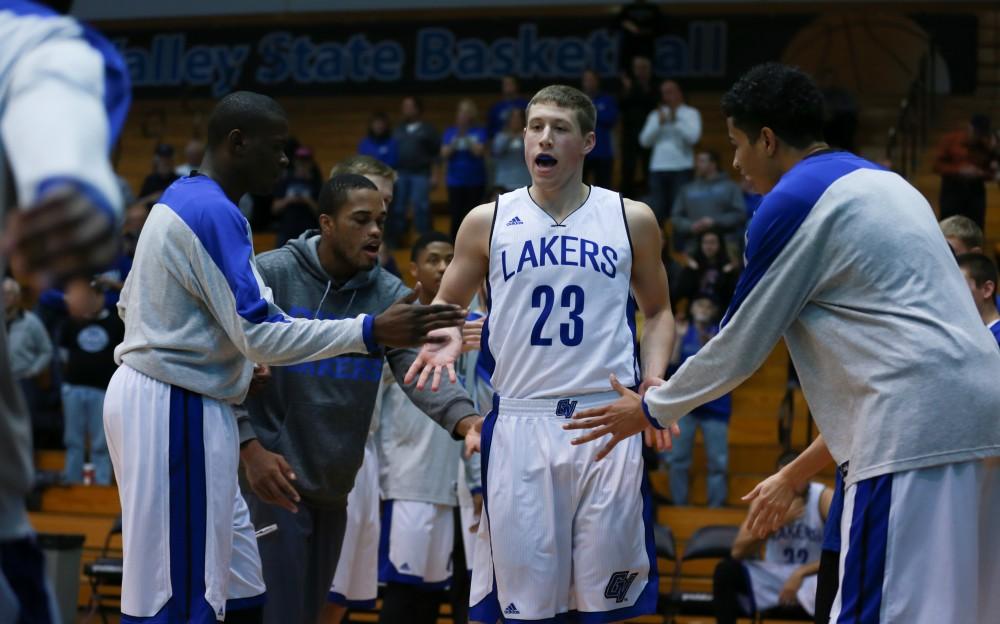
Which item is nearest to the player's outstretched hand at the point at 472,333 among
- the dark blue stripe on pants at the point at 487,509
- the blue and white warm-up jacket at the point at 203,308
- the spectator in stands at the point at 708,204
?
the dark blue stripe on pants at the point at 487,509

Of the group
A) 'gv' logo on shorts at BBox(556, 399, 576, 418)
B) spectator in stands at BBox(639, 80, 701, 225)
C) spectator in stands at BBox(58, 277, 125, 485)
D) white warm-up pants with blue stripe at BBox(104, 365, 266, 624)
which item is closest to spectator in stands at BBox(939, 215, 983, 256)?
'gv' logo on shorts at BBox(556, 399, 576, 418)

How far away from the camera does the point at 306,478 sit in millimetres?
6090

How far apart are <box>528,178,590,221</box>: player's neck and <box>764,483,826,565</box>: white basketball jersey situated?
15.7 ft

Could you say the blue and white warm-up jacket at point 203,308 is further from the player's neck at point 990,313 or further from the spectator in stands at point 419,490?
the spectator in stands at point 419,490

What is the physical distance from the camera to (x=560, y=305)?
548 centimetres

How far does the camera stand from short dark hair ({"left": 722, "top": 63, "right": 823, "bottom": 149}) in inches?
175

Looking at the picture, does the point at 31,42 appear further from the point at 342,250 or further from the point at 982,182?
the point at 982,182

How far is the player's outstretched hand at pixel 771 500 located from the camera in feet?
15.6

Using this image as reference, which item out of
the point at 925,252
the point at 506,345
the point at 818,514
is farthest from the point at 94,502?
the point at 925,252

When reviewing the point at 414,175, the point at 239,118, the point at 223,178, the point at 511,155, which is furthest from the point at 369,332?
the point at 414,175

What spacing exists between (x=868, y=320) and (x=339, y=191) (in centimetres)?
304

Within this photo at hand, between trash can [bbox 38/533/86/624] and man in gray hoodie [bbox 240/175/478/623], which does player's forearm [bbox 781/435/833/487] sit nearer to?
man in gray hoodie [bbox 240/175/478/623]

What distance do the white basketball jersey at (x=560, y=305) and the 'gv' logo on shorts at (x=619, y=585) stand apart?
73 cm

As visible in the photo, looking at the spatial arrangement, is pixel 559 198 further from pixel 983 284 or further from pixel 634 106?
pixel 634 106
